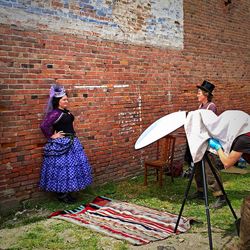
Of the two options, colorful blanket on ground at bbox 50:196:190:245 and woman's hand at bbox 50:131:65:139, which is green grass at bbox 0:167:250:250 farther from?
woman's hand at bbox 50:131:65:139

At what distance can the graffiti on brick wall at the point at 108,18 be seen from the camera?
497cm

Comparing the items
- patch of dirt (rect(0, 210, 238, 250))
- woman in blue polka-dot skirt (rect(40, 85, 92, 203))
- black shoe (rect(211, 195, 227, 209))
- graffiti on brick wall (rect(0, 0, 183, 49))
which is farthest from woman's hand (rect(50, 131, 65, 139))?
black shoe (rect(211, 195, 227, 209))

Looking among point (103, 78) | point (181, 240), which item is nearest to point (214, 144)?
point (181, 240)

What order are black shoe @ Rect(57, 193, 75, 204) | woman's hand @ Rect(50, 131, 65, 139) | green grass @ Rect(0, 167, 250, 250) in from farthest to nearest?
black shoe @ Rect(57, 193, 75, 204) < woman's hand @ Rect(50, 131, 65, 139) < green grass @ Rect(0, 167, 250, 250)

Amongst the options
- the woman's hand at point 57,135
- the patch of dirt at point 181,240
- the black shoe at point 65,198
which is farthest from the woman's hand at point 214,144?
the black shoe at point 65,198

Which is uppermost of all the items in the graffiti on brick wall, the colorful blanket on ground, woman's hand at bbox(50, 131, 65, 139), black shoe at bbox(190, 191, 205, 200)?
the graffiti on brick wall

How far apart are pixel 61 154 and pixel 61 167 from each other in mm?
209

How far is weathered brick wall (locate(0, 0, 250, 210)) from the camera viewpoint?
4902 mm

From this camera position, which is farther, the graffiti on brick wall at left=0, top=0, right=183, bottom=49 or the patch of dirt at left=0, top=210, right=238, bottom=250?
the graffiti on brick wall at left=0, top=0, right=183, bottom=49

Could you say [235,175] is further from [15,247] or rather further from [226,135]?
[15,247]

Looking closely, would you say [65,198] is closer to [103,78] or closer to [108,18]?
[103,78]

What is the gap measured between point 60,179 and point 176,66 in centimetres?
432

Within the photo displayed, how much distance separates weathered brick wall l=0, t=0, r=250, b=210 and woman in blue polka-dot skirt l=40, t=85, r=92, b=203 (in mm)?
164

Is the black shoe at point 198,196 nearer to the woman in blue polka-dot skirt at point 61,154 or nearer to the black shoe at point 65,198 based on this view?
the woman in blue polka-dot skirt at point 61,154
